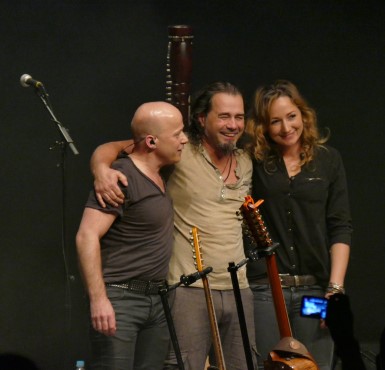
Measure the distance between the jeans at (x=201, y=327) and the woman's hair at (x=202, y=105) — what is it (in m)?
0.65

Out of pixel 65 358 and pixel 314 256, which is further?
pixel 65 358

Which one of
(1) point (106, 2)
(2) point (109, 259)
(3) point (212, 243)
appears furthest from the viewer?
(1) point (106, 2)

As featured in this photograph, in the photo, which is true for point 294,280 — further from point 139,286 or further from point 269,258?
point 139,286

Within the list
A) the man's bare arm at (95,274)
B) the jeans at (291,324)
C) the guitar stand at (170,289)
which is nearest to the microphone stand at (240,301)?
the guitar stand at (170,289)

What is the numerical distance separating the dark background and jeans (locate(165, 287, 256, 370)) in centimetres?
129

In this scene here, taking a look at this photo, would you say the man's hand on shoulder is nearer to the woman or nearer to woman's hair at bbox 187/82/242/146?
woman's hair at bbox 187/82/242/146

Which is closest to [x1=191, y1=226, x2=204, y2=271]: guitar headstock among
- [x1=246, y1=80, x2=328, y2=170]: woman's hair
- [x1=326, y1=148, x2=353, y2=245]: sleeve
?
[x1=246, y1=80, x2=328, y2=170]: woman's hair

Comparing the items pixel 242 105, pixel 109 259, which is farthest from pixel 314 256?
pixel 109 259

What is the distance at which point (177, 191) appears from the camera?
136 inches

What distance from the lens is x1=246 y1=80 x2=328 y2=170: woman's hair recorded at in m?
3.68

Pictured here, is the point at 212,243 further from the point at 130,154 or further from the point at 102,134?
the point at 102,134

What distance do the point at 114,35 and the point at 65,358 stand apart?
5.72 feet

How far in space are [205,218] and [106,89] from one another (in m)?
1.44

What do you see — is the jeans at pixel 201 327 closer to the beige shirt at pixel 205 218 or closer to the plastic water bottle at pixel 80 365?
the beige shirt at pixel 205 218
